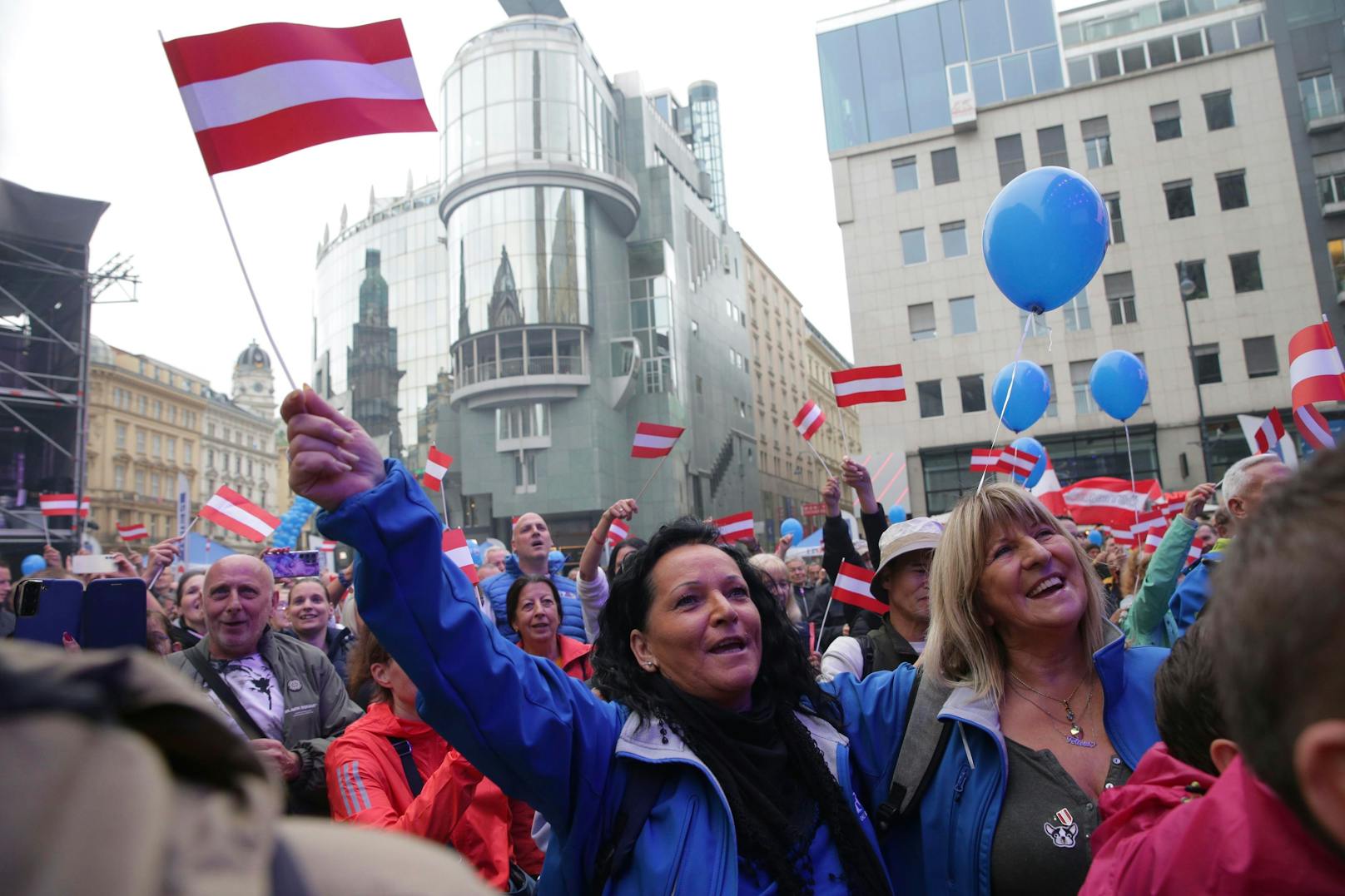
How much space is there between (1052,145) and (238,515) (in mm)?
31510

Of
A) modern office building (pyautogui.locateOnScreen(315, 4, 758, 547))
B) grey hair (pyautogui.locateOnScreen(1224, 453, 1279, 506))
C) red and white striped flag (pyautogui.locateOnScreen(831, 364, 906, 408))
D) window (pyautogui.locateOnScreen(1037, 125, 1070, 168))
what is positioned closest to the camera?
grey hair (pyautogui.locateOnScreen(1224, 453, 1279, 506))

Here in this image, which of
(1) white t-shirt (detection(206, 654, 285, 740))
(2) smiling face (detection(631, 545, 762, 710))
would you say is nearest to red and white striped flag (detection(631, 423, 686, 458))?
(1) white t-shirt (detection(206, 654, 285, 740))

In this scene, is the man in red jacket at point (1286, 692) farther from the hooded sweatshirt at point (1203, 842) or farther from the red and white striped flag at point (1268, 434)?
the red and white striped flag at point (1268, 434)

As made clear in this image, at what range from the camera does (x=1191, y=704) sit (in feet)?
5.22

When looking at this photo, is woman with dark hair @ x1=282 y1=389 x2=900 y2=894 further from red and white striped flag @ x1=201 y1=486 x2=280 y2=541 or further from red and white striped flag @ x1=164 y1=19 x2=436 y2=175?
red and white striped flag @ x1=201 y1=486 x2=280 y2=541

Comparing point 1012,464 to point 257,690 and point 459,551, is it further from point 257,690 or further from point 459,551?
point 257,690

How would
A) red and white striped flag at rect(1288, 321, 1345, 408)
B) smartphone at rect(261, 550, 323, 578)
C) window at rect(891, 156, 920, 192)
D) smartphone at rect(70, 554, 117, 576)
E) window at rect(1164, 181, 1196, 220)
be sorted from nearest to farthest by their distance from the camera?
red and white striped flag at rect(1288, 321, 1345, 408), smartphone at rect(70, 554, 117, 576), smartphone at rect(261, 550, 323, 578), window at rect(1164, 181, 1196, 220), window at rect(891, 156, 920, 192)

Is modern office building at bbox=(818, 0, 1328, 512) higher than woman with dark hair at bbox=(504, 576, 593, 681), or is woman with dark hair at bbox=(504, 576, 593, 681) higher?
modern office building at bbox=(818, 0, 1328, 512)

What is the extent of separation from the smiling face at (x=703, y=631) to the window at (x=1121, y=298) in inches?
1249

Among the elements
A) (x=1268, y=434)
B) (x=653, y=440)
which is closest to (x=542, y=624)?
(x=653, y=440)

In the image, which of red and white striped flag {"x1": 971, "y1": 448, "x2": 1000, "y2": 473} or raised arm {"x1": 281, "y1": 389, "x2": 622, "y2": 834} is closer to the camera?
raised arm {"x1": 281, "y1": 389, "x2": 622, "y2": 834}

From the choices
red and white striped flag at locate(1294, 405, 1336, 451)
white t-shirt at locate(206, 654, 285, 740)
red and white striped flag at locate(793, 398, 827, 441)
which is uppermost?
red and white striped flag at locate(793, 398, 827, 441)

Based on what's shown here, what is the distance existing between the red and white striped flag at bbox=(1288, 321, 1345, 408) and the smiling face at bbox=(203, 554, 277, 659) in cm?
694

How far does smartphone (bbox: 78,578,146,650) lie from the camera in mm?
2197
